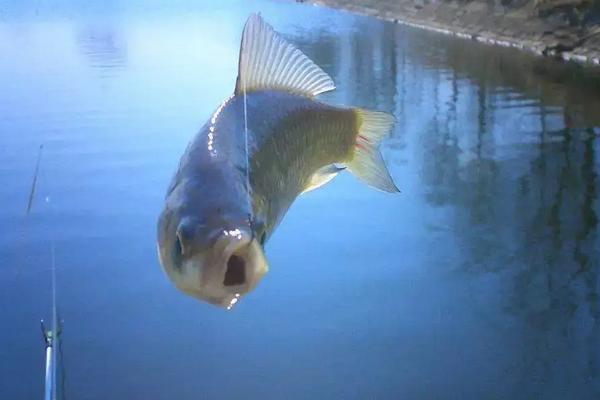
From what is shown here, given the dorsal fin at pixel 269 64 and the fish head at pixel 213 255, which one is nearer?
the fish head at pixel 213 255

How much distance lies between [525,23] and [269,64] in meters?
26.2

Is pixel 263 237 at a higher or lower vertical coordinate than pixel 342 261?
higher

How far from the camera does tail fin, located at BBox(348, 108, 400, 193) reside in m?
1.19

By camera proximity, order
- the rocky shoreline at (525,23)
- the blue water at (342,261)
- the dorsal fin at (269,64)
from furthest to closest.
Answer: the rocky shoreline at (525,23)
the blue water at (342,261)
the dorsal fin at (269,64)

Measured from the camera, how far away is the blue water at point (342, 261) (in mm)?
10023

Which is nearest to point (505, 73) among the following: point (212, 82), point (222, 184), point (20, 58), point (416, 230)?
point (212, 82)

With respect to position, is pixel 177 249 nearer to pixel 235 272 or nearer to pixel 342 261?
pixel 235 272

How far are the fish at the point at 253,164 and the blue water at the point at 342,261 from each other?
4602 mm

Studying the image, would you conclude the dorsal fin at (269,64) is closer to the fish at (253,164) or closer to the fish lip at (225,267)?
the fish at (253,164)

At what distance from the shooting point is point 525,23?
26234mm

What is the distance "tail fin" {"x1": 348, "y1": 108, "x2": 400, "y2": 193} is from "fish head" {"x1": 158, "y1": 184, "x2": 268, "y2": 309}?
0.44 m

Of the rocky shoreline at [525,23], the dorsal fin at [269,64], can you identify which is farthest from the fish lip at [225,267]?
the rocky shoreline at [525,23]

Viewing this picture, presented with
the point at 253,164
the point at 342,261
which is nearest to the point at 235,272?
the point at 253,164

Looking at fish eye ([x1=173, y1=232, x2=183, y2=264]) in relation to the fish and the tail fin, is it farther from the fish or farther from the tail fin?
the tail fin
